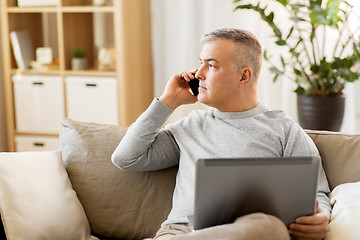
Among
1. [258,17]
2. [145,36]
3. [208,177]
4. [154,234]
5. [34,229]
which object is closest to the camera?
[208,177]

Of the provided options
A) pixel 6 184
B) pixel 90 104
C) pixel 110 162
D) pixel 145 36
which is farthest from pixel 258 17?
pixel 6 184

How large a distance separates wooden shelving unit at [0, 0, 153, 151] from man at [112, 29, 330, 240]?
1733 millimetres

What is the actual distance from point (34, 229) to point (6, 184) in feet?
0.57

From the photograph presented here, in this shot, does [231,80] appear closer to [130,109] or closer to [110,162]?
[110,162]

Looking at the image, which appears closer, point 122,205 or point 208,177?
point 208,177

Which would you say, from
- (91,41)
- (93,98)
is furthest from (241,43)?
(91,41)

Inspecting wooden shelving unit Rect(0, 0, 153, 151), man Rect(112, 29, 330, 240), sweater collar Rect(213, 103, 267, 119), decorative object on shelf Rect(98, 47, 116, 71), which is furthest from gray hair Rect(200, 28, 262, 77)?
decorative object on shelf Rect(98, 47, 116, 71)

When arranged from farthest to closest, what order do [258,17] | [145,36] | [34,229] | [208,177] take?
1. [145,36]
2. [258,17]
3. [34,229]
4. [208,177]

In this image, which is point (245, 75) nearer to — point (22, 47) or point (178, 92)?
point (178, 92)

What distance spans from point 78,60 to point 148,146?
2.00 m

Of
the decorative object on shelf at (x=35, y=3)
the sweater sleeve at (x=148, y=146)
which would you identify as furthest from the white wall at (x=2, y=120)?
the sweater sleeve at (x=148, y=146)

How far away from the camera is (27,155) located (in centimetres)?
204

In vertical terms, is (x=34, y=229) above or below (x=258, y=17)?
below

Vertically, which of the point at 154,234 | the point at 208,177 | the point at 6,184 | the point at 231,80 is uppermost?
the point at 231,80
